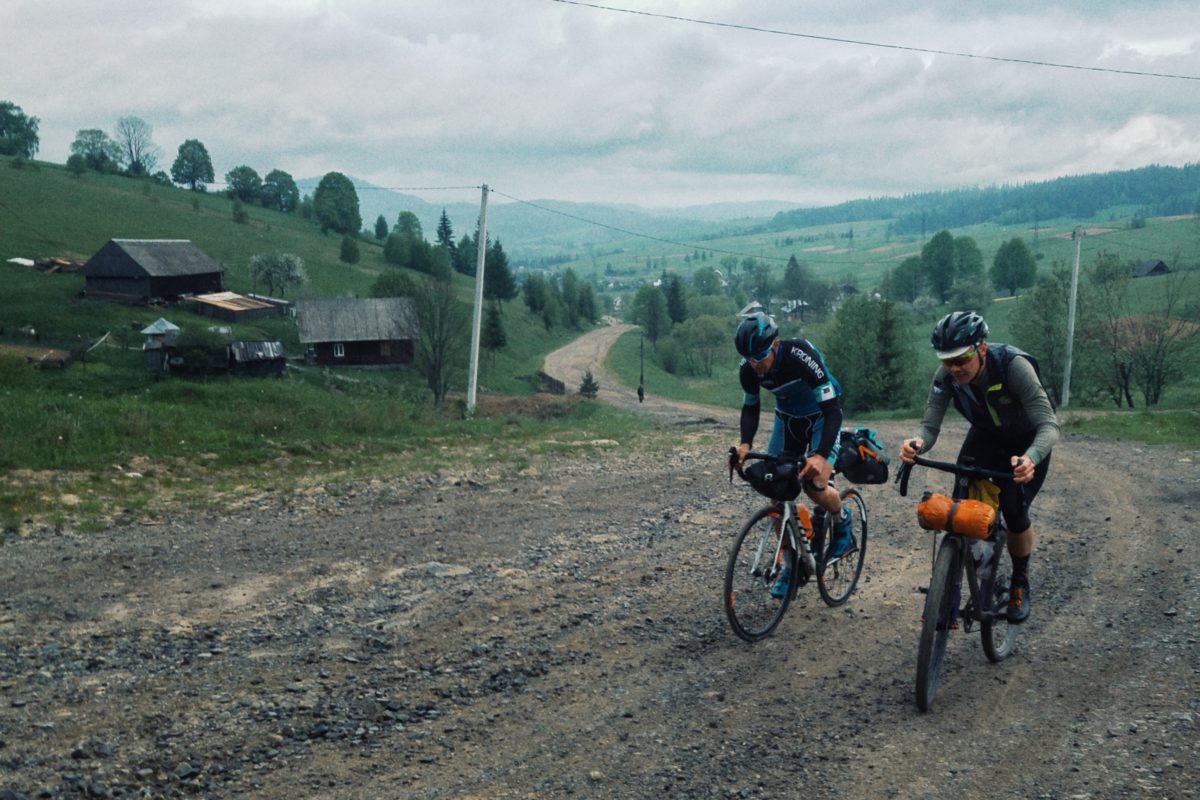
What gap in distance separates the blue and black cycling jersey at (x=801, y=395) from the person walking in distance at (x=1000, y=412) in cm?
74

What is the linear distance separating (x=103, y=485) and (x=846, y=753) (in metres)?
10.8

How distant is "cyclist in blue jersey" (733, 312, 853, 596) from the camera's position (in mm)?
6730

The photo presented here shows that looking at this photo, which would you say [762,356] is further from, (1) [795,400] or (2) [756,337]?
(1) [795,400]

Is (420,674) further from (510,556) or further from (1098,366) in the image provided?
(1098,366)

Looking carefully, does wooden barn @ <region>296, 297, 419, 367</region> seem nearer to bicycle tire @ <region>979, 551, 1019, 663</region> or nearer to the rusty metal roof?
the rusty metal roof

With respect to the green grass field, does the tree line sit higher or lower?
higher

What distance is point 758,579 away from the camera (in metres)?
6.98

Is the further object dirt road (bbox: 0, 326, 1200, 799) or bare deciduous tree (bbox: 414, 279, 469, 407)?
bare deciduous tree (bbox: 414, 279, 469, 407)


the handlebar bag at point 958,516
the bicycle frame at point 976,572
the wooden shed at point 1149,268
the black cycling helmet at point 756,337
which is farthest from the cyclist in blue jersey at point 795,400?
the wooden shed at point 1149,268

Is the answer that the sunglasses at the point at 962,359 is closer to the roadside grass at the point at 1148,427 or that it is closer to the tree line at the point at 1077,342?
the roadside grass at the point at 1148,427

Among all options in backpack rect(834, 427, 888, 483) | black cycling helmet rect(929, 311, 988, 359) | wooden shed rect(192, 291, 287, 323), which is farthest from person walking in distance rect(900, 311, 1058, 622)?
wooden shed rect(192, 291, 287, 323)

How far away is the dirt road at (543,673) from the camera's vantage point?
15.6ft

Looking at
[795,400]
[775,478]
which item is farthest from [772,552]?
[795,400]

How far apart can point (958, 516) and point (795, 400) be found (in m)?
1.83
